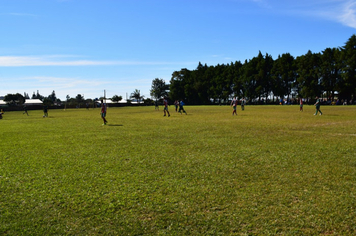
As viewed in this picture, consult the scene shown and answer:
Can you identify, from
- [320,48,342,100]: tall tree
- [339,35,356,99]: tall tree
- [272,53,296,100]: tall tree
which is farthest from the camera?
[272,53,296,100]: tall tree

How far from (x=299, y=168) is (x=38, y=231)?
571 centimetres

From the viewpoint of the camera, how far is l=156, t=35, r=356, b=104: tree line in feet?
234

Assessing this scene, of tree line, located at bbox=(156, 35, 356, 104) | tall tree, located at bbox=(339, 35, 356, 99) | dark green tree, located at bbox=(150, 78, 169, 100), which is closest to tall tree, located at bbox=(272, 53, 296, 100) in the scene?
tree line, located at bbox=(156, 35, 356, 104)

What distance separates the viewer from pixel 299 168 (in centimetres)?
673

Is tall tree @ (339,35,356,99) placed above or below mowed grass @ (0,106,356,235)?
above

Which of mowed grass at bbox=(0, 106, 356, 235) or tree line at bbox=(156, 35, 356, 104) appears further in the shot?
tree line at bbox=(156, 35, 356, 104)

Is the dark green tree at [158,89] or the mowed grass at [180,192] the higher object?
the dark green tree at [158,89]

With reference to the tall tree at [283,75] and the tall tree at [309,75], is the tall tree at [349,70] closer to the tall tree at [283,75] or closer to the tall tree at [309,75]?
the tall tree at [309,75]

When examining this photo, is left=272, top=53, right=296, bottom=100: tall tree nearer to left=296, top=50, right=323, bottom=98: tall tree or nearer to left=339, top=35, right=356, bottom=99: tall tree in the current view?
left=296, top=50, right=323, bottom=98: tall tree

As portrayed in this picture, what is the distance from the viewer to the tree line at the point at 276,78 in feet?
234

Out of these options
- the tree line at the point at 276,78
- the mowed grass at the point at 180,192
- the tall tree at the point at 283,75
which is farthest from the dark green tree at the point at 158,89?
the mowed grass at the point at 180,192

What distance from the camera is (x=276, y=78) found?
8400 centimetres

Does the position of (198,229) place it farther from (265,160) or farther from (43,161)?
(43,161)

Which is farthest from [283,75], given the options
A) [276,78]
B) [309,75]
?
[309,75]
